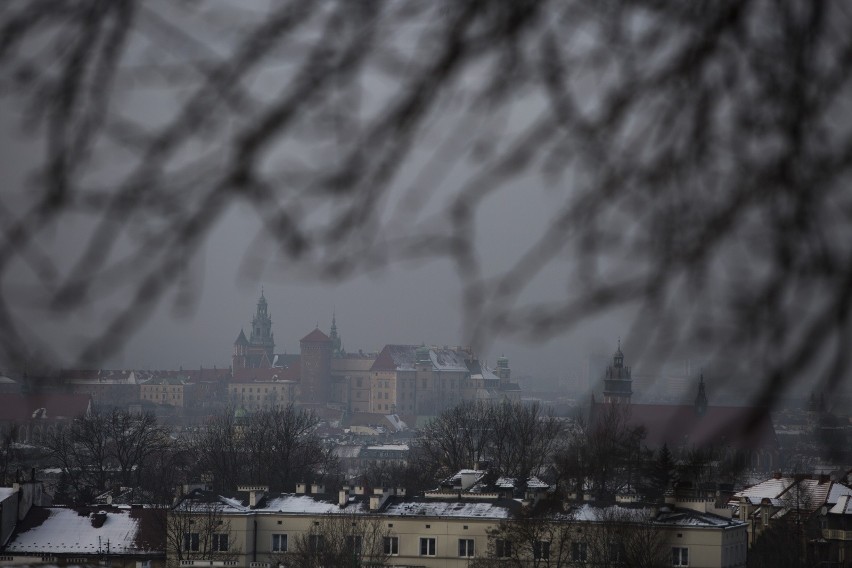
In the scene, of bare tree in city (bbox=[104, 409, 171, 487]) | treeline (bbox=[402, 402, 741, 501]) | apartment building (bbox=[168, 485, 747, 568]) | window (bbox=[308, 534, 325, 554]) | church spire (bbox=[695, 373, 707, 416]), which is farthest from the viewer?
bare tree in city (bbox=[104, 409, 171, 487])

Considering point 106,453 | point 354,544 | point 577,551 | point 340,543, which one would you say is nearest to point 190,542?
point 340,543

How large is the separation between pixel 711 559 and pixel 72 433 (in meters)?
41.9

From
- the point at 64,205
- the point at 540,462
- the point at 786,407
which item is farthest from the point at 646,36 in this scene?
the point at 540,462

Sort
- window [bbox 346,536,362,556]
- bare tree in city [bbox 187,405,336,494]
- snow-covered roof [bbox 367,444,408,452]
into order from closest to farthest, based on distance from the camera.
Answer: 1. window [bbox 346,536,362,556]
2. bare tree in city [bbox 187,405,336,494]
3. snow-covered roof [bbox 367,444,408,452]

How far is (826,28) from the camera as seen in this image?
239 centimetres

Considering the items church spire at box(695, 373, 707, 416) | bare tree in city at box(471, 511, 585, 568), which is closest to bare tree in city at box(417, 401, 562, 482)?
bare tree in city at box(471, 511, 585, 568)

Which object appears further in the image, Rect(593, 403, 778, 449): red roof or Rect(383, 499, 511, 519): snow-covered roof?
Rect(383, 499, 511, 519): snow-covered roof

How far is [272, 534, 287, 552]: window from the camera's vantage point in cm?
2800

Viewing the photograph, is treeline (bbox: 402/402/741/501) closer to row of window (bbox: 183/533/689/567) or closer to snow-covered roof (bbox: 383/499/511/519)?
snow-covered roof (bbox: 383/499/511/519)

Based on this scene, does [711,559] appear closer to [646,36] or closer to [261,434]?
[646,36]

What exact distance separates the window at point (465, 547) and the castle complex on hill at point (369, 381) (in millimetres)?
101234

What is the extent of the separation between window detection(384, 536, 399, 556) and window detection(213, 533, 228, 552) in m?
3.44

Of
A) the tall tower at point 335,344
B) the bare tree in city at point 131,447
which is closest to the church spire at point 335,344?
the tall tower at point 335,344

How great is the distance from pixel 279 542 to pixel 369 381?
4277 inches
